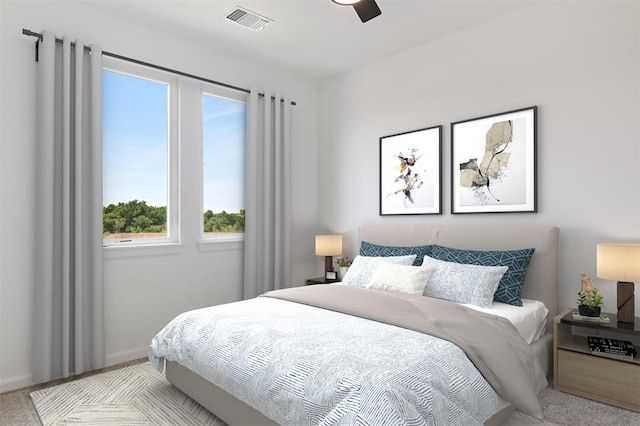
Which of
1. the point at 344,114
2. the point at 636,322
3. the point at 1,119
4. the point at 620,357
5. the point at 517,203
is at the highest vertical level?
the point at 344,114

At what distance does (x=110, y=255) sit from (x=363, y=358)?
2.48 m

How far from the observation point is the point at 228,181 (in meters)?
4.13

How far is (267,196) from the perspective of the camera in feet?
13.9

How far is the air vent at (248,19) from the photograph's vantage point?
322 centimetres

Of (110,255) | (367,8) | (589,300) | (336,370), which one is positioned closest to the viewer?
(336,370)

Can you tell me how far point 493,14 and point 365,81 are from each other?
146 cm

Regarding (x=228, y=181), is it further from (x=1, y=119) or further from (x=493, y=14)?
(x=493, y=14)

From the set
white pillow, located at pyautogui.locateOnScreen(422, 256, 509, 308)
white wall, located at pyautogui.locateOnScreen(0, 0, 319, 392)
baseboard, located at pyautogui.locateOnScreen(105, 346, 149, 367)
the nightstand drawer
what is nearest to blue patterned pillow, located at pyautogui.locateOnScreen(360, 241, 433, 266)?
white pillow, located at pyautogui.locateOnScreen(422, 256, 509, 308)

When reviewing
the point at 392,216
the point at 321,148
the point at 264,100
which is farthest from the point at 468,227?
the point at 264,100

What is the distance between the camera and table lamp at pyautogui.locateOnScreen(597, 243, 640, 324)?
97.0 inches

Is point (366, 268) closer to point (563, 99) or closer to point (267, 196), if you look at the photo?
point (267, 196)

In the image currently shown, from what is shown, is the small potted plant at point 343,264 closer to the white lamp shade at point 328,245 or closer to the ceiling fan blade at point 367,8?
the white lamp shade at point 328,245

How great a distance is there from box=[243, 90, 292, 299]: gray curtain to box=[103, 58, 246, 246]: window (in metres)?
0.16

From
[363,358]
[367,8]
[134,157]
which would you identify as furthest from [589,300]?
[134,157]
